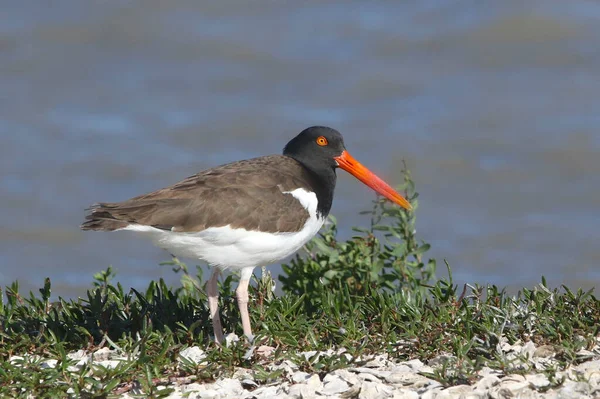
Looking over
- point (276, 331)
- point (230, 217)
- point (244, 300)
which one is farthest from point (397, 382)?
point (230, 217)

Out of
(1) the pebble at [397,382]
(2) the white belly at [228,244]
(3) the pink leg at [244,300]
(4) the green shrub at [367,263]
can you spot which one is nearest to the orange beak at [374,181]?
(4) the green shrub at [367,263]

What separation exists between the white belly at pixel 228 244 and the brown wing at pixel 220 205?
0.15 feet

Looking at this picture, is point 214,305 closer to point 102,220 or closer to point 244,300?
point 244,300

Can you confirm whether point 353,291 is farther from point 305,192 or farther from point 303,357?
point 303,357

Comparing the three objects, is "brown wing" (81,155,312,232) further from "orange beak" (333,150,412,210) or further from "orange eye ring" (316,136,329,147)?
"orange beak" (333,150,412,210)

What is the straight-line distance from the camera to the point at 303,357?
5.22 metres

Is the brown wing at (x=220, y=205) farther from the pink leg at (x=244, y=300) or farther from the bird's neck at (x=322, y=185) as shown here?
the pink leg at (x=244, y=300)

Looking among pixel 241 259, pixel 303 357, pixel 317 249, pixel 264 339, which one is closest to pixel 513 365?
pixel 303 357

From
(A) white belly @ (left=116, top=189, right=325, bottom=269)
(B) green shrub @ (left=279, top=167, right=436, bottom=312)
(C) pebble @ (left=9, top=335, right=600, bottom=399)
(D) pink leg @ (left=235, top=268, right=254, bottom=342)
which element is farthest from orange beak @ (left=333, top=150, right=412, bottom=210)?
(C) pebble @ (left=9, top=335, right=600, bottom=399)

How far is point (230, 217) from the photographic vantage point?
5793 millimetres

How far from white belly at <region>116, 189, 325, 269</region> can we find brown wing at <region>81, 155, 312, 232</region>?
0.15ft

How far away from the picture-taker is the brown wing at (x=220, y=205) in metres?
5.65

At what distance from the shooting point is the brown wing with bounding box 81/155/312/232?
5648 mm

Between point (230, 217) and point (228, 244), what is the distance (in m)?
0.18
